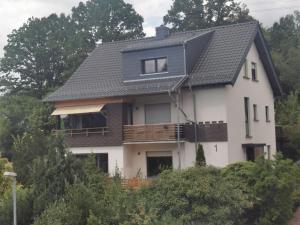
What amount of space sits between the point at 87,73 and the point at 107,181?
1864 cm

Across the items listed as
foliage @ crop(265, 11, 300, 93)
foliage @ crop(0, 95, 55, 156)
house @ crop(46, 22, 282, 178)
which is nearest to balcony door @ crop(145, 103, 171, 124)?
house @ crop(46, 22, 282, 178)

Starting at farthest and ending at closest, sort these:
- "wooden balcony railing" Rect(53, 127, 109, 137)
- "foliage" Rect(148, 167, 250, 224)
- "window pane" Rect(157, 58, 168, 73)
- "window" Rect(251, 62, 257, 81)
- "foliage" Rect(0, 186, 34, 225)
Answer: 1. "window" Rect(251, 62, 257, 81)
2. "wooden balcony railing" Rect(53, 127, 109, 137)
3. "window pane" Rect(157, 58, 168, 73)
4. "foliage" Rect(0, 186, 34, 225)
5. "foliage" Rect(148, 167, 250, 224)

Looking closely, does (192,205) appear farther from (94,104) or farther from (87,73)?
(87,73)

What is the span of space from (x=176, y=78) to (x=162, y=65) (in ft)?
5.32

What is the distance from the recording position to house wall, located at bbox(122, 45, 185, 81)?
3291 centimetres

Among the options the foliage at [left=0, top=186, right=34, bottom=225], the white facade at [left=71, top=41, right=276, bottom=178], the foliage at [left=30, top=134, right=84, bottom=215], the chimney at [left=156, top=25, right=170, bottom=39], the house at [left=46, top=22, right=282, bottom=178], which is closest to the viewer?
the foliage at [left=30, top=134, right=84, bottom=215]

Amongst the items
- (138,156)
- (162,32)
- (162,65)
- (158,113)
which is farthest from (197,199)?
(162,32)

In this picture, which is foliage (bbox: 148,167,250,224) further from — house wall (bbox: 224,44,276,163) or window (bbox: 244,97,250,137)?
window (bbox: 244,97,250,137)

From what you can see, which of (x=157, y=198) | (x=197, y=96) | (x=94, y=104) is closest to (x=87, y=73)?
(x=94, y=104)

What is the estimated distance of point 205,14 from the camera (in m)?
67.2

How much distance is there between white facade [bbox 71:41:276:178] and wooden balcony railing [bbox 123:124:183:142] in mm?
798

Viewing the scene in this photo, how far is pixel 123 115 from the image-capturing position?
3378 cm

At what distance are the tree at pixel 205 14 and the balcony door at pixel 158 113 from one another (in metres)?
33.4

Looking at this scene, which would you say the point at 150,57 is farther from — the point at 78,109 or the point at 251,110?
the point at 251,110
